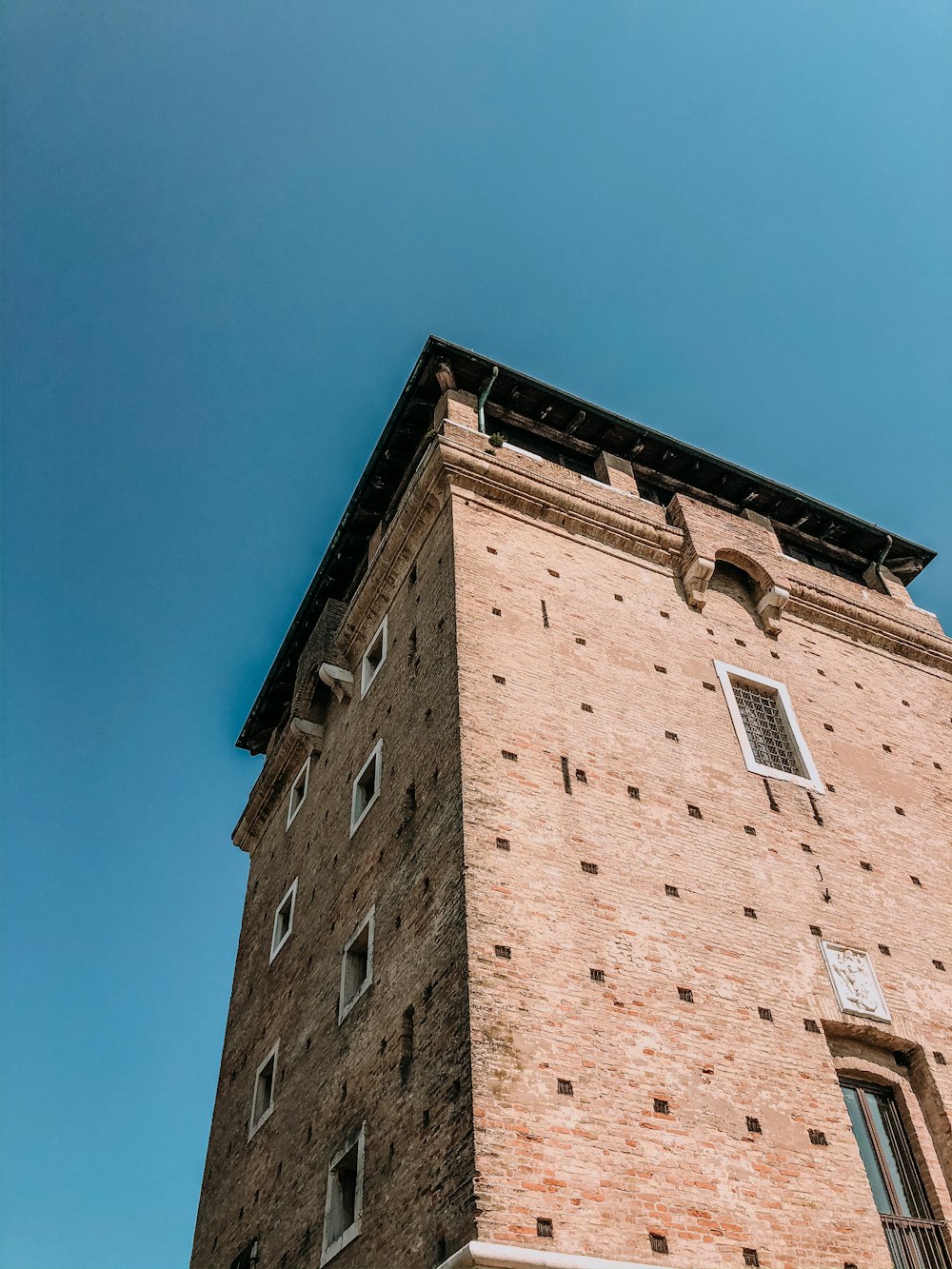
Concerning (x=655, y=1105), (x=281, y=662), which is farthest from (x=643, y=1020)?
(x=281, y=662)

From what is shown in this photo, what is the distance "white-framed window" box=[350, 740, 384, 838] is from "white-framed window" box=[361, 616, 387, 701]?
1.68 meters

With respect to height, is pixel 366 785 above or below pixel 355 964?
above

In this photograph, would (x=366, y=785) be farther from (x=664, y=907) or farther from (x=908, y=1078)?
(x=908, y=1078)

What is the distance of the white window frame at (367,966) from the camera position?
1237 centimetres

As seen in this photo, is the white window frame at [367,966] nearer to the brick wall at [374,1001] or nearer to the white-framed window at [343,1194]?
the brick wall at [374,1001]

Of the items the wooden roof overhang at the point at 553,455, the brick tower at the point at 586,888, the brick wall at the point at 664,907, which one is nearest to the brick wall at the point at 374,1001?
the brick tower at the point at 586,888

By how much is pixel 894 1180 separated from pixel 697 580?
8.26 metres

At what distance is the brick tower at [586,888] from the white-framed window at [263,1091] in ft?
0.21

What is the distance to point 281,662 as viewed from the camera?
22031 mm

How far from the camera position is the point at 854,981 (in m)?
12.0

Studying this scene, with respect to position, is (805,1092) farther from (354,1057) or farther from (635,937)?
(354,1057)

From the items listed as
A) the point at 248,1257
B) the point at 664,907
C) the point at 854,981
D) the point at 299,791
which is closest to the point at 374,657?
the point at 299,791


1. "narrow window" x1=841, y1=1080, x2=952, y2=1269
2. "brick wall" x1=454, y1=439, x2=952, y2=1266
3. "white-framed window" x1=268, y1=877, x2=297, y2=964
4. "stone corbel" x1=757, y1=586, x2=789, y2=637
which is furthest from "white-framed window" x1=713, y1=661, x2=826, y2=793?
"white-framed window" x1=268, y1=877, x2=297, y2=964

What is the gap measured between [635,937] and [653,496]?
953 cm
